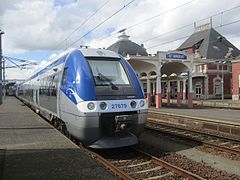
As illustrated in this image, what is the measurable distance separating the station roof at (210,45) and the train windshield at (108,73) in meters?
52.8

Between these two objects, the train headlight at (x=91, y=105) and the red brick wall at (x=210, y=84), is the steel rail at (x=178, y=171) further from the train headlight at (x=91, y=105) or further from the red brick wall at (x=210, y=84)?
the red brick wall at (x=210, y=84)

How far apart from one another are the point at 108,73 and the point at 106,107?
127 cm

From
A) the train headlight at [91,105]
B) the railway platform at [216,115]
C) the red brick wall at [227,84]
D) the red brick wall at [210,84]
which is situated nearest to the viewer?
the train headlight at [91,105]

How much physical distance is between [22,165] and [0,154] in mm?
1400

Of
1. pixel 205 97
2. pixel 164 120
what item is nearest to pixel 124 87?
pixel 164 120

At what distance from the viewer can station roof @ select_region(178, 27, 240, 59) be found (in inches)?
2427

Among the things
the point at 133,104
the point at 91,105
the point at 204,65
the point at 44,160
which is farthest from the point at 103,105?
the point at 204,65

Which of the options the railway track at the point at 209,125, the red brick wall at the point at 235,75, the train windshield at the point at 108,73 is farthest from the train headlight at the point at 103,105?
the red brick wall at the point at 235,75

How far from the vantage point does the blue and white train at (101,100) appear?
8.78 m

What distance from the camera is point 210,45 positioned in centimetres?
6278

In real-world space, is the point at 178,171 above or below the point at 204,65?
below

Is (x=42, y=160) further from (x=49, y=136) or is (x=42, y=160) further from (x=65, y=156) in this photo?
(x=49, y=136)

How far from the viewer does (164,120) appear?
2105 centimetres

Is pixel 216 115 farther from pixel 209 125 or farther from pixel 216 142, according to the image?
pixel 216 142
